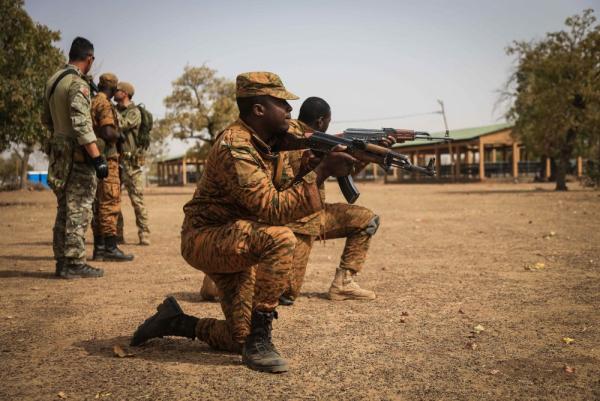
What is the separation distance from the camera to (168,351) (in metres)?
3.72

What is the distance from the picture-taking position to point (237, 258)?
3.31m

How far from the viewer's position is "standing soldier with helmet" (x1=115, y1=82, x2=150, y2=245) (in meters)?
8.83

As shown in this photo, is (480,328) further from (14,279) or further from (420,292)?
(14,279)

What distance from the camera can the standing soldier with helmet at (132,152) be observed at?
8828mm

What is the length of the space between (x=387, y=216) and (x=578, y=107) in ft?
52.6

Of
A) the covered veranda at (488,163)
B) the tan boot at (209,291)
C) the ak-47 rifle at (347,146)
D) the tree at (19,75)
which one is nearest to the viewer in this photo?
the ak-47 rifle at (347,146)

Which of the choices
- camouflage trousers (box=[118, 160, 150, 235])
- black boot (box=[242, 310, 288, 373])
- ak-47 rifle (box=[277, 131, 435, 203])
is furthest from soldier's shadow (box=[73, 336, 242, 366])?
camouflage trousers (box=[118, 160, 150, 235])

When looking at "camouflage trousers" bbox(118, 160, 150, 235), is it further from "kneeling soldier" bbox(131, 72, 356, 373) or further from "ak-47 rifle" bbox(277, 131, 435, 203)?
"ak-47 rifle" bbox(277, 131, 435, 203)

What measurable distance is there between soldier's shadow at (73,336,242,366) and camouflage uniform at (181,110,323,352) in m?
0.10

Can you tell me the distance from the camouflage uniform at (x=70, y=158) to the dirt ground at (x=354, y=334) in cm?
54

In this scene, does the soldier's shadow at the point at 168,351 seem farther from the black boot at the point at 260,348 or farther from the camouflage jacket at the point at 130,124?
the camouflage jacket at the point at 130,124

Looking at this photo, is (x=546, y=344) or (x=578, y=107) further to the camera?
(x=578, y=107)

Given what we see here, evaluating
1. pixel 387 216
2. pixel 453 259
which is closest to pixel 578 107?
Result: pixel 387 216

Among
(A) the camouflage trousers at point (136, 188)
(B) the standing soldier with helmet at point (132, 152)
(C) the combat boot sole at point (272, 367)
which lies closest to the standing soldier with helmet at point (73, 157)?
(B) the standing soldier with helmet at point (132, 152)
